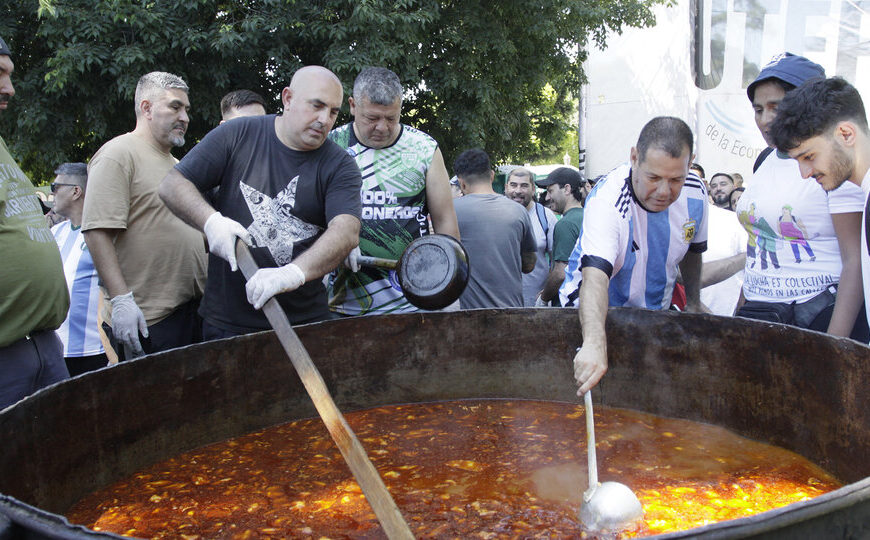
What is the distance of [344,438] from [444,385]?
1295 millimetres

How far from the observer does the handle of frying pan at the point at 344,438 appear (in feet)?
4.96

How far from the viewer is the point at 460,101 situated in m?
9.88

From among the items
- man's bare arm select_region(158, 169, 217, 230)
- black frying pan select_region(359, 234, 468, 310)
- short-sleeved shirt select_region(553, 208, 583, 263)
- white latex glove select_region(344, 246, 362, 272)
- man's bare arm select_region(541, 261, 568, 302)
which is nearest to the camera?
man's bare arm select_region(158, 169, 217, 230)

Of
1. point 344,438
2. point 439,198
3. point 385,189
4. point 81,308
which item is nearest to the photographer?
point 344,438

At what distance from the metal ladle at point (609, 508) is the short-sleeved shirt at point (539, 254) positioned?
3.48 m

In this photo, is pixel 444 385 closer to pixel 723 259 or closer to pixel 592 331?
pixel 592 331

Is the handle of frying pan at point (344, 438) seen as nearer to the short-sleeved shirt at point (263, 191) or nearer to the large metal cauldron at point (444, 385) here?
the short-sleeved shirt at point (263, 191)

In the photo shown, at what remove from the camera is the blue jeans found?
7.95 ft

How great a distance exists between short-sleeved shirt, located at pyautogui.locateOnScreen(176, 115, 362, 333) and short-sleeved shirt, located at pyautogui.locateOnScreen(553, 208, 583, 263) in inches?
88.6

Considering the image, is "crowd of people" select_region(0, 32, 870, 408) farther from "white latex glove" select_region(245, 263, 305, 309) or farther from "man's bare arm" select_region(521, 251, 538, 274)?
"man's bare arm" select_region(521, 251, 538, 274)

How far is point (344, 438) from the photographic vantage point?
5.82 feet

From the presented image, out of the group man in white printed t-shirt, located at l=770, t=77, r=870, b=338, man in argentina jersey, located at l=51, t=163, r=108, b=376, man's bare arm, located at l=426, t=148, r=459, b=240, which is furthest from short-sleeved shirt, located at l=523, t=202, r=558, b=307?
man in white printed t-shirt, located at l=770, t=77, r=870, b=338

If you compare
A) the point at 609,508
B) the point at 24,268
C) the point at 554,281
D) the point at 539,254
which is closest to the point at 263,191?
the point at 24,268

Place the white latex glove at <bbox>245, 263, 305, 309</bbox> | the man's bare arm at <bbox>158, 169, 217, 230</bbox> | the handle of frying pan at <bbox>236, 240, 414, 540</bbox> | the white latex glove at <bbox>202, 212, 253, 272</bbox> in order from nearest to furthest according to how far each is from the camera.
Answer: the handle of frying pan at <bbox>236, 240, 414, 540</bbox>, the white latex glove at <bbox>245, 263, 305, 309</bbox>, the white latex glove at <bbox>202, 212, 253, 272</bbox>, the man's bare arm at <bbox>158, 169, 217, 230</bbox>
